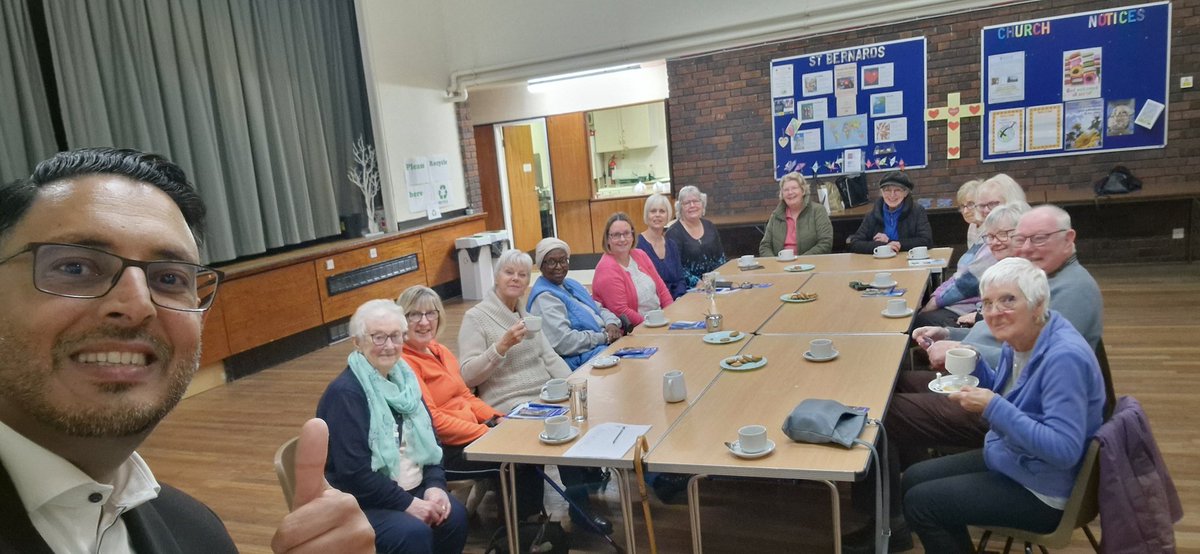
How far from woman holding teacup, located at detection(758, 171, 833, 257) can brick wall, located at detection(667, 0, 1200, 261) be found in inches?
88.8

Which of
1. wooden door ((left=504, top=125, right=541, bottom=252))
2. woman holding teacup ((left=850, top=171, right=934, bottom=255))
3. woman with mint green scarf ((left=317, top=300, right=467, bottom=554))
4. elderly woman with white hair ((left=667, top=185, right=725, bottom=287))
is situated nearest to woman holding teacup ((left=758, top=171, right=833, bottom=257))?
woman holding teacup ((left=850, top=171, right=934, bottom=255))

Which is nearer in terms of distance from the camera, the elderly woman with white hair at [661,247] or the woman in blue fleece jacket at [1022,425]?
the woman in blue fleece jacket at [1022,425]

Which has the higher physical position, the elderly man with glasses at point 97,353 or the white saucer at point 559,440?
the elderly man with glasses at point 97,353

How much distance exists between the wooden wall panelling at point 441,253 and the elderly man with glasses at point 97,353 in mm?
7291

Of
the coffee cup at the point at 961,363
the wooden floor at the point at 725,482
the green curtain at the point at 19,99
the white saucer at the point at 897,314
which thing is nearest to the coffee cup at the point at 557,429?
the wooden floor at the point at 725,482

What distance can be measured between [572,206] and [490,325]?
24.0 feet

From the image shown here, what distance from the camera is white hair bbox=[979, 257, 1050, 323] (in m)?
2.26

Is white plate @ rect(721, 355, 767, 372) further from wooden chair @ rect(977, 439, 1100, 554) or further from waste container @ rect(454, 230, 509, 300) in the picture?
waste container @ rect(454, 230, 509, 300)

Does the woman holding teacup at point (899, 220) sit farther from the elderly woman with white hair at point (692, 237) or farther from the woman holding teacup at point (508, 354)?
the woman holding teacup at point (508, 354)

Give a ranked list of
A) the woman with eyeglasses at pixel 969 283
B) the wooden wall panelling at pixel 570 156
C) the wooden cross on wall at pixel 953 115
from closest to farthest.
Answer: the woman with eyeglasses at pixel 969 283 → the wooden cross on wall at pixel 953 115 → the wooden wall panelling at pixel 570 156

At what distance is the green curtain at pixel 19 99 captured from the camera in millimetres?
4961

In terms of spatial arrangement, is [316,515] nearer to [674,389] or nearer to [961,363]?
[674,389]

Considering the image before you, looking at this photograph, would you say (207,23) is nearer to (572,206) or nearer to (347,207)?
(347,207)

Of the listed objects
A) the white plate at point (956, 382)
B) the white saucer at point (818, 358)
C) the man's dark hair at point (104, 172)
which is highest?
the man's dark hair at point (104, 172)
